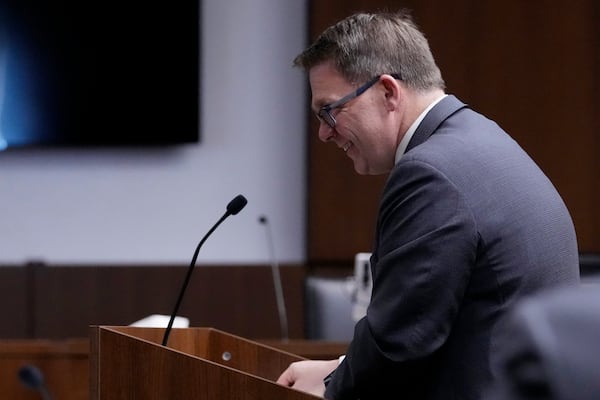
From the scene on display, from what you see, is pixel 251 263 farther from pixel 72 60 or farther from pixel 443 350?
pixel 443 350

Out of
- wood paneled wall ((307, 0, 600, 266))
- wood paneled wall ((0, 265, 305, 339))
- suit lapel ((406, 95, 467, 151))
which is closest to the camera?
suit lapel ((406, 95, 467, 151))

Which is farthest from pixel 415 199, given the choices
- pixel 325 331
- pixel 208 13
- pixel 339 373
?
pixel 208 13

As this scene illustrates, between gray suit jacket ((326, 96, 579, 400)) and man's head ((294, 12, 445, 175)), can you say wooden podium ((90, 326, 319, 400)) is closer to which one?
gray suit jacket ((326, 96, 579, 400))

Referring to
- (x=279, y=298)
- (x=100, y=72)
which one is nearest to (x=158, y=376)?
(x=279, y=298)

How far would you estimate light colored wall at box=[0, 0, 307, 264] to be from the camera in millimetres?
5805

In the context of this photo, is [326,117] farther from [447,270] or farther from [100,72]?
[100,72]

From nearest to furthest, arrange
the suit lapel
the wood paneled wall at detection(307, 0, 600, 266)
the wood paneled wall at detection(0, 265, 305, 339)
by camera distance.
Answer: the suit lapel
the wood paneled wall at detection(307, 0, 600, 266)
the wood paneled wall at detection(0, 265, 305, 339)

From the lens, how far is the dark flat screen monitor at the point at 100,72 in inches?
226

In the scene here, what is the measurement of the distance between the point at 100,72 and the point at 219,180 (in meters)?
0.89

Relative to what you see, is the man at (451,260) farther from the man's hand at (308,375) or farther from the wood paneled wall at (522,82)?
the wood paneled wall at (522,82)

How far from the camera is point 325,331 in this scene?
189 inches

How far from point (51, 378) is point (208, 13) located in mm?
2494

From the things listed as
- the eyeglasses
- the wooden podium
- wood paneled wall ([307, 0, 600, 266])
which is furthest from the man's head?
wood paneled wall ([307, 0, 600, 266])

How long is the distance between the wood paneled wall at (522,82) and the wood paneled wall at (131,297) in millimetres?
551
